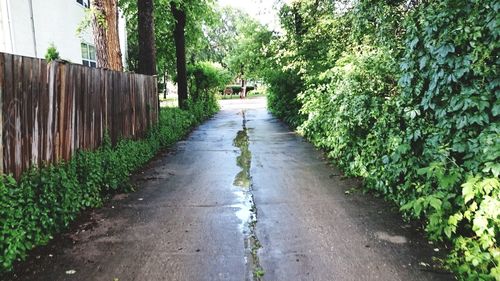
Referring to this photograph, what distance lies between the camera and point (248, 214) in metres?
5.16

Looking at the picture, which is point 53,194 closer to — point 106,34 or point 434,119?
point 434,119

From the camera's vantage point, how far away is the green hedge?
11.8 feet

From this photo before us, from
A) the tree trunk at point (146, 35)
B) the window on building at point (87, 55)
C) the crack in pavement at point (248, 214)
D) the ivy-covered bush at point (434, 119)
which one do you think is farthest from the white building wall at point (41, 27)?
the ivy-covered bush at point (434, 119)

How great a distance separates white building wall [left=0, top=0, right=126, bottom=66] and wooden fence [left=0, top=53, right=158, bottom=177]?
476 cm

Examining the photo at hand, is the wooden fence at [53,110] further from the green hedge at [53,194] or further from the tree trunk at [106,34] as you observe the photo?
the tree trunk at [106,34]

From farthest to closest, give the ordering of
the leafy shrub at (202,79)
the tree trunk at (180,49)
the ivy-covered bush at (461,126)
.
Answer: the leafy shrub at (202,79), the tree trunk at (180,49), the ivy-covered bush at (461,126)

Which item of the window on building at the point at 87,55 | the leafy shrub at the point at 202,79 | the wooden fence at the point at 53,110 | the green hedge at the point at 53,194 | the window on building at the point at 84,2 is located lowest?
the green hedge at the point at 53,194

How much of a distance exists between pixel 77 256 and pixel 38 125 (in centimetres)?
162

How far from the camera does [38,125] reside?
4.61m

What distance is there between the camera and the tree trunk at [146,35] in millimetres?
10438

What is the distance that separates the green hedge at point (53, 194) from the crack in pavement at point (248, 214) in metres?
1.86

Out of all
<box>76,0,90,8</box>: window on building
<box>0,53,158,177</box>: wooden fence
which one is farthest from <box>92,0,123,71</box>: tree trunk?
<box>76,0,90,8</box>: window on building

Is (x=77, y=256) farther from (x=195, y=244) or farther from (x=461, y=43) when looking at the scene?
(x=461, y=43)

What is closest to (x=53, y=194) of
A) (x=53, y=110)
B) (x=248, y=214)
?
(x=53, y=110)
